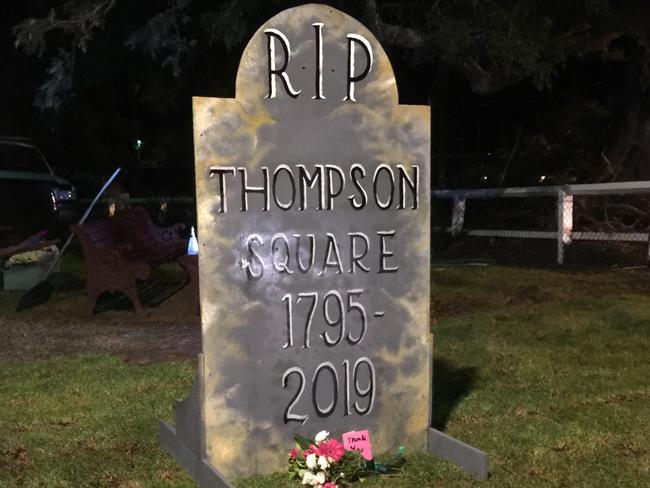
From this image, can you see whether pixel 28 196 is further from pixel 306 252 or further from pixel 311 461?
pixel 311 461

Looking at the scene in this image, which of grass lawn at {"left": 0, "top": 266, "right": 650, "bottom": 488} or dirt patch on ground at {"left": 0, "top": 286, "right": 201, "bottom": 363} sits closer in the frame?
grass lawn at {"left": 0, "top": 266, "right": 650, "bottom": 488}

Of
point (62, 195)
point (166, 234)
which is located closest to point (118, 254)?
point (166, 234)

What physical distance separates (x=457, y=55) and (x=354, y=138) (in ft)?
25.3

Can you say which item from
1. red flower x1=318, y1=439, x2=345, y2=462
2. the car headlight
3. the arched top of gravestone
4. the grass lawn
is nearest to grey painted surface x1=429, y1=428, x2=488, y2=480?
the grass lawn

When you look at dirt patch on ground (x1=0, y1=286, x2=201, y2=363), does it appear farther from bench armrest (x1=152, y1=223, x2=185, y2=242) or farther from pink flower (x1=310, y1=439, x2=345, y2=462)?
pink flower (x1=310, y1=439, x2=345, y2=462)

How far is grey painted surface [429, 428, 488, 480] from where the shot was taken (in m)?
3.76

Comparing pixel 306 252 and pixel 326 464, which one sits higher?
pixel 306 252

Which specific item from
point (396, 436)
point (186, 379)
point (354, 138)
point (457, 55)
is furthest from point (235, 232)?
point (457, 55)

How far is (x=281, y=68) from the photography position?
3.55m

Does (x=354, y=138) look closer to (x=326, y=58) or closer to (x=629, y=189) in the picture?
(x=326, y=58)

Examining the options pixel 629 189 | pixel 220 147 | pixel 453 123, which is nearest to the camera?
pixel 220 147

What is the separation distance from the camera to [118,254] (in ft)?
25.5

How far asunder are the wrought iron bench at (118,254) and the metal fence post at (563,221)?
5.55m

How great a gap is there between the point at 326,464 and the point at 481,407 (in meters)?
1.76
